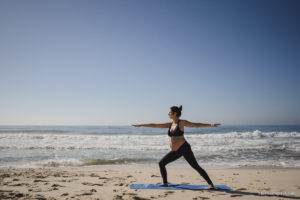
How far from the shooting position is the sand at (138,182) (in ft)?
14.4

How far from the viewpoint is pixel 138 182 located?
228 inches

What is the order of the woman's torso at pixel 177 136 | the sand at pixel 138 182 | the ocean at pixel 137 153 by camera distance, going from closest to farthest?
the sand at pixel 138 182, the woman's torso at pixel 177 136, the ocean at pixel 137 153

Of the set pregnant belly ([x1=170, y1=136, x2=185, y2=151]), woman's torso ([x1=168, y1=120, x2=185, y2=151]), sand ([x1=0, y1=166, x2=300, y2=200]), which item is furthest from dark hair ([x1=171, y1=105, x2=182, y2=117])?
sand ([x1=0, y1=166, x2=300, y2=200])

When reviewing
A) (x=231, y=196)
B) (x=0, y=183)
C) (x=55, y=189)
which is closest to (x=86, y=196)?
(x=55, y=189)

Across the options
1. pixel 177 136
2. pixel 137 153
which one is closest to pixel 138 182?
pixel 177 136

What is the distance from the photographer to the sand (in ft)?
14.4

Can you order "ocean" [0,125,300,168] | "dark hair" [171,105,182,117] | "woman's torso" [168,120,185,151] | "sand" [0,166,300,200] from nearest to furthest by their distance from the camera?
1. "sand" [0,166,300,200]
2. "woman's torso" [168,120,185,151]
3. "dark hair" [171,105,182,117]
4. "ocean" [0,125,300,168]

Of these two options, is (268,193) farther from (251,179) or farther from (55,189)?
(55,189)

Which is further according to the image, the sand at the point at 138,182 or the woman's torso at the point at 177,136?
the woman's torso at the point at 177,136

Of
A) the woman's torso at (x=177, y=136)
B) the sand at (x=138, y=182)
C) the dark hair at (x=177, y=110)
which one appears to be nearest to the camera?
the sand at (x=138, y=182)

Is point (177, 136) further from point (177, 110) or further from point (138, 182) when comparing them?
point (138, 182)

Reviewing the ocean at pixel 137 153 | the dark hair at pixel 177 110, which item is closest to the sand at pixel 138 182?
the dark hair at pixel 177 110

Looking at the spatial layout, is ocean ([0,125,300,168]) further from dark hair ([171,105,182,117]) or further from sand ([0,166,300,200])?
dark hair ([171,105,182,117])

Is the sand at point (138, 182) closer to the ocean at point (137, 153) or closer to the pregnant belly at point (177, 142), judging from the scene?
the pregnant belly at point (177, 142)
